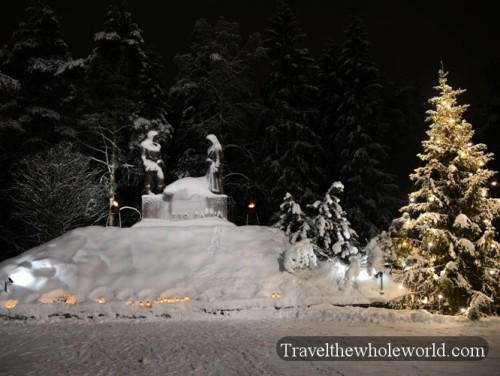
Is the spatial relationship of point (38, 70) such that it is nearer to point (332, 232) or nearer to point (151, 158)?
point (151, 158)

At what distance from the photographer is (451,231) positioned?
11.3 meters

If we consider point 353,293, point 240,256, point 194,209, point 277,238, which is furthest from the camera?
point 194,209

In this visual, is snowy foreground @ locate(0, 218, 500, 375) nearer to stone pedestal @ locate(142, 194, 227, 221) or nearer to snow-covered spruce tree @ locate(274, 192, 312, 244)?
stone pedestal @ locate(142, 194, 227, 221)

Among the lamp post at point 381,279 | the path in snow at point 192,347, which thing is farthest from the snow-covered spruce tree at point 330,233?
the path in snow at point 192,347

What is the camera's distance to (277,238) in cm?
1544

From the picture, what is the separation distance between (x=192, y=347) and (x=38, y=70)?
826 inches

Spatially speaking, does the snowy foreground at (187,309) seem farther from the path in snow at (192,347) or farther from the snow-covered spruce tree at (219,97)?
the snow-covered spruce tree at (219,97)

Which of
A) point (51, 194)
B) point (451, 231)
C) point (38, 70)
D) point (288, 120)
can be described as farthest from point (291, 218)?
point (38, 70)

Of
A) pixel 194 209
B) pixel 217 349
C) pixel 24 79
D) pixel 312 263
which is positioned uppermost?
pixel 24 79

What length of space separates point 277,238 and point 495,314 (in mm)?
6987

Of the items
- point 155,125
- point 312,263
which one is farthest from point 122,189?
point 312,263

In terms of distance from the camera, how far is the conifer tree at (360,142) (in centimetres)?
2297

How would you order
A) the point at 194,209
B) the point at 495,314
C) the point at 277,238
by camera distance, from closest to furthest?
the point at 495,314
the point at 277,238
the point at 194,209

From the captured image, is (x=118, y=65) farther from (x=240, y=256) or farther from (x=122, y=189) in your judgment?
(x=240, y=256)
